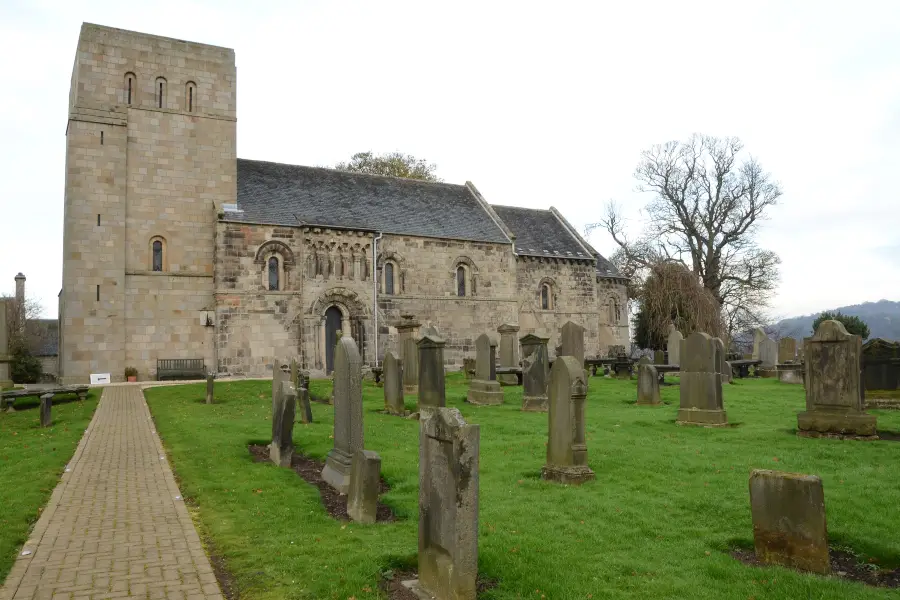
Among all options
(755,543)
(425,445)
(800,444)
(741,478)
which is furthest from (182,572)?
(800,444)

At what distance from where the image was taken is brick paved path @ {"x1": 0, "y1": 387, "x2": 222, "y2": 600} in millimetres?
5508

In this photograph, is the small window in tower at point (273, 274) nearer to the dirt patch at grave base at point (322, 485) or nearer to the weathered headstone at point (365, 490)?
the dirt patch at grave base at point (322, 485)

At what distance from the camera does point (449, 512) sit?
5.23 m

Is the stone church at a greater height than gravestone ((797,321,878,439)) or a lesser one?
greater

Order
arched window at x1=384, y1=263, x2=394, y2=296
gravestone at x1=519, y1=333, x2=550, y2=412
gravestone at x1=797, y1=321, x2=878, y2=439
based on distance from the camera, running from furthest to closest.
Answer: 1. arched window at x1=384, y1=263, x2=394, y2=296
2. gravestone at x1=519, y1=333, x2=550, y2=412
3. gravestone at x1=797, y1=321, x2=878, y2=439

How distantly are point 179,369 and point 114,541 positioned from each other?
22502 mm

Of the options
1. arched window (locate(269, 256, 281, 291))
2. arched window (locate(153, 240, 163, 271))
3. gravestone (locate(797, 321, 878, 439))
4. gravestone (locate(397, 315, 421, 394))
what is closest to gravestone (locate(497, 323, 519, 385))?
gravestone (locate(397, 315, 421, 394))

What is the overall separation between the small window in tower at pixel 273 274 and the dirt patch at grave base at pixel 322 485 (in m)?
17.5

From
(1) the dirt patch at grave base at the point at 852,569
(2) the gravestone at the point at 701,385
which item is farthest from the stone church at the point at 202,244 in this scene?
(1) the dirt patch at grave base at the point at 852,569

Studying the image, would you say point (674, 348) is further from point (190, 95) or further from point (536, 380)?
point (190, 95)

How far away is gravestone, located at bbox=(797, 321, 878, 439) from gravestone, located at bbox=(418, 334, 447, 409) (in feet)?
24.6

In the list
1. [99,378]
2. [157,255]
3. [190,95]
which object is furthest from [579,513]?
[190,95]

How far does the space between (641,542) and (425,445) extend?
2.61 meters

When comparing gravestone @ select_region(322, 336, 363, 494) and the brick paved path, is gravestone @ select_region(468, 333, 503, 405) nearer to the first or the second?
gravestone @ select_region(322, 336, 363, 494)
